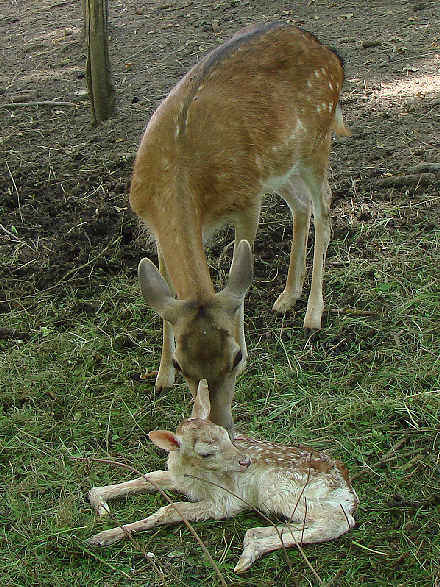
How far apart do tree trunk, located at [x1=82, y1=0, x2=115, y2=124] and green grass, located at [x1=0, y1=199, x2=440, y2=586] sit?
8.31 feet

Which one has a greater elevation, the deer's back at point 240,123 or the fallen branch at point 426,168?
the deer's back at point 240,123

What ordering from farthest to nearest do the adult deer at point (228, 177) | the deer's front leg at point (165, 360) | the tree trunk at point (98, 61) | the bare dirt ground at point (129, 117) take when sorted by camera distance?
the tree trunk at point (98, 61), the bare dirt ground at point (129, 117), the deer's front leg at point (165, 360), the adult deer at point (228, 177)

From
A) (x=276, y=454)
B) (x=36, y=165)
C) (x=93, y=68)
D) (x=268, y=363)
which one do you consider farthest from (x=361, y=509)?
(x=93, y=68)

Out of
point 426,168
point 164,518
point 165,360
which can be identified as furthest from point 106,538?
point 426,168

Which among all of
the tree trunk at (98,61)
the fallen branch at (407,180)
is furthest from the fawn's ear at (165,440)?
the tree trunk at (98,61)

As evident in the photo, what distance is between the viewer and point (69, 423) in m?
4.13

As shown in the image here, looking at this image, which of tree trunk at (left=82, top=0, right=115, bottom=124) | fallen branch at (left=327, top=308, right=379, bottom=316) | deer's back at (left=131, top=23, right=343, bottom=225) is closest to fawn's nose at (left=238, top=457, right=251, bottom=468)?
deer's back at (left=131, top=23, right=343, bottom=225)

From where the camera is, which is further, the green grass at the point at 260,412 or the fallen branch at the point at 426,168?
the fallen branch at the point at 426,168

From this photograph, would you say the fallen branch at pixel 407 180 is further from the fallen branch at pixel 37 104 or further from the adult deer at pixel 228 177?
the fallen branch at pixel 37 104

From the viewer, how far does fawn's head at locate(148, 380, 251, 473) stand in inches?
123

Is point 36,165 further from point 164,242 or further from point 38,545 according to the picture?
point 38,545

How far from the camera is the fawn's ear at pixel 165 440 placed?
3162mm

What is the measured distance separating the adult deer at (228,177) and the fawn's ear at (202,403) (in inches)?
5.3

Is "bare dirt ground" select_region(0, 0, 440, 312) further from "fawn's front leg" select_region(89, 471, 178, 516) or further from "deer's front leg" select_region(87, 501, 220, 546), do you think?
"deer's front leg" select_region(87, 501, 220, 546)
